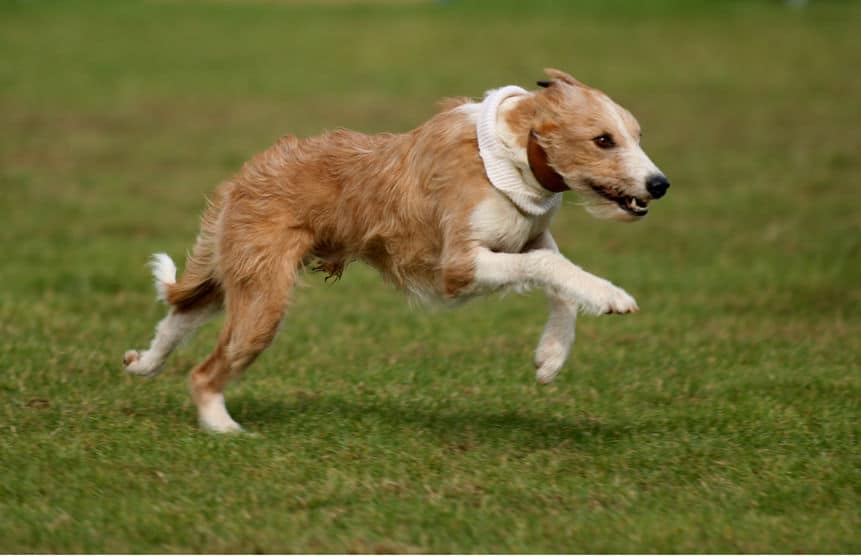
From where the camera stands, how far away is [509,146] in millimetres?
6398

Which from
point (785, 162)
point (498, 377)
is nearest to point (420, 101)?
point (785, 162)

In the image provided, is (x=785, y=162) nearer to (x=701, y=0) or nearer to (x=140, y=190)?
(x=140, y=190)

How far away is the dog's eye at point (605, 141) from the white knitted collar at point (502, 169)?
38 cm

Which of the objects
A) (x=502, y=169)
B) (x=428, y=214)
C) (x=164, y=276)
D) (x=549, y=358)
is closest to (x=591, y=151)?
(x=502, y=169)

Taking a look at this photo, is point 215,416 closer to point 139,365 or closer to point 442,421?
point 139,365

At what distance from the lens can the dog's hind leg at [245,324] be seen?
6.88m

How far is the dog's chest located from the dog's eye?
0.52m

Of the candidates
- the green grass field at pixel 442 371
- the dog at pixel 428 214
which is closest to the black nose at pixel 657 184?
the dog at pixel 428 214

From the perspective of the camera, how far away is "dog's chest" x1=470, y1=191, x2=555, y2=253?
6.41 meters

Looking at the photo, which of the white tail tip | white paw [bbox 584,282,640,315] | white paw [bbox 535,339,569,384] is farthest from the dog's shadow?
white paw [bbox 584,282,640,315]

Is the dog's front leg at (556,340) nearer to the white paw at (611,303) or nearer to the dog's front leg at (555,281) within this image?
the dog's front leg at (555,281)

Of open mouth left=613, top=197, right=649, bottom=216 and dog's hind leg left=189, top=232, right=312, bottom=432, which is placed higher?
open mouth left=613, top=197, right=649, bottom=216

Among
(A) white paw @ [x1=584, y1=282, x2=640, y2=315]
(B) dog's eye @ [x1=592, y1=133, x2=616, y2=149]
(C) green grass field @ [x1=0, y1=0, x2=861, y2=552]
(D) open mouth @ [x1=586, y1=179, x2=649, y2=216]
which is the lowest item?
(C) green grass field @ [x1=0, y1=0, x2=861, y2=552]

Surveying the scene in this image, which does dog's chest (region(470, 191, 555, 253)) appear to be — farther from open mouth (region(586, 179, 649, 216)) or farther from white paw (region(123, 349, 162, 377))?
white paw (region(123, 349, 162, 377))
